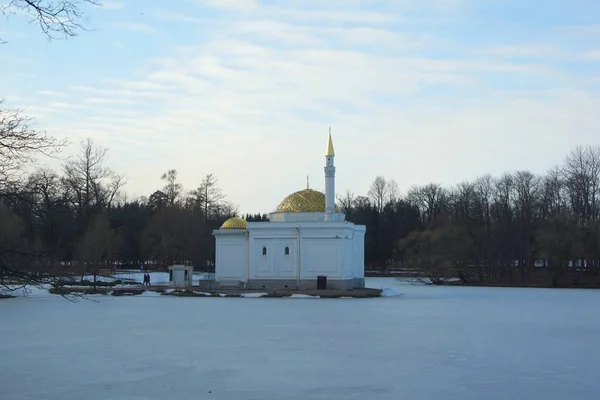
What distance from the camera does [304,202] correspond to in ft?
183

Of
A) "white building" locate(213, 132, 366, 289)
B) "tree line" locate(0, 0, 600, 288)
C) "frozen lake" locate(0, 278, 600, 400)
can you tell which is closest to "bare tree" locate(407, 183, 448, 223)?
"tree line" locate(0, 0, 600, 288)

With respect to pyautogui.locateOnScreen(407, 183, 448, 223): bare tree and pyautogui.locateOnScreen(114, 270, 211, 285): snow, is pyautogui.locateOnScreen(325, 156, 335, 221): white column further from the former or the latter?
pyautogui.locateOnScreen(407, 183, 448, 223): bare tree

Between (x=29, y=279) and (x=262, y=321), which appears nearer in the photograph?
(x=29, y=279)

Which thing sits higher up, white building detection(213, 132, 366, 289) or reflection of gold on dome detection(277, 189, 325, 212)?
reflection of gold on dome detection(277, 189, 325, 212)

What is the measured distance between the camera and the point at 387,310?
33938 millimetres

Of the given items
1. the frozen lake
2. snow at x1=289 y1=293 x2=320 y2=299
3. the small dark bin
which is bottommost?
the frozen lake

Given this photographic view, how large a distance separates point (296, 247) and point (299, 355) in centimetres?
3510

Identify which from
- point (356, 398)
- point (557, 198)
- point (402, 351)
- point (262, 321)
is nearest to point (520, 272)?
point (557, 198)

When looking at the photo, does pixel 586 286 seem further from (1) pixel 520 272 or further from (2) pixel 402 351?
(2) pixel 402 351

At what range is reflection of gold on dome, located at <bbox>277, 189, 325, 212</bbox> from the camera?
55266 millimetres

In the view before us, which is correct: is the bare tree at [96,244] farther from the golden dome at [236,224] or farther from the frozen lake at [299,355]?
the frozen lake at [299,355]

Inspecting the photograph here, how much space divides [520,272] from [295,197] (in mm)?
28591

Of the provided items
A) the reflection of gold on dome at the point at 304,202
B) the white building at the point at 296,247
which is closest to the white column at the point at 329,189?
the white building at the point at 296,247

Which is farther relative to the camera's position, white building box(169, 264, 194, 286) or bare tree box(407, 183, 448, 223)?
bare tree box(407, 183, 448, 223)
